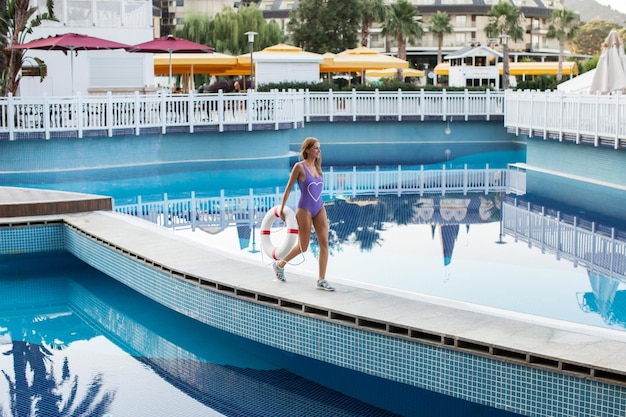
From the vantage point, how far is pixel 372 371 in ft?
25.9

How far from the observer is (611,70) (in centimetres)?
2212

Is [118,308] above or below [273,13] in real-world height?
below

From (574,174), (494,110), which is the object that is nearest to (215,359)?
(574,174)

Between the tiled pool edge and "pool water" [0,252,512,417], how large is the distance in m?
0.30

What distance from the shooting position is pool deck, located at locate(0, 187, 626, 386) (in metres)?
6.93

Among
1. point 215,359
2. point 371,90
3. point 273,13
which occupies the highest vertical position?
point 273,13

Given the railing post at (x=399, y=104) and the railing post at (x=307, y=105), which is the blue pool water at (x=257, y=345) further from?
the railing post at (x=399, y=104)

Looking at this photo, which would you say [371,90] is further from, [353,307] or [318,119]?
[353,307]

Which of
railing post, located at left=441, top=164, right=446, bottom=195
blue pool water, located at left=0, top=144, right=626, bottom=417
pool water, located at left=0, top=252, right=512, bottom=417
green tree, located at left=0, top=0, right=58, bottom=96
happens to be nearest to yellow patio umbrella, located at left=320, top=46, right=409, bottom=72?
railing post, located at left=441, top=164, right=446, bottom=195

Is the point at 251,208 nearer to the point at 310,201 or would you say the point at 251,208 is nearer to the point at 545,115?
the point at 545,115

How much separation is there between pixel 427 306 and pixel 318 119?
2169 centimetres

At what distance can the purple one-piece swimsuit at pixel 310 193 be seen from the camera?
8773mm

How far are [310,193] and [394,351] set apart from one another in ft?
5.99

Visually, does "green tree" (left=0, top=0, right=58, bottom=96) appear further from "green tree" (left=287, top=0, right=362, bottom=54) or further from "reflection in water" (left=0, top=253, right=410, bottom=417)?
"green tree" (left=287, top=0, right=362, bottom=54)
